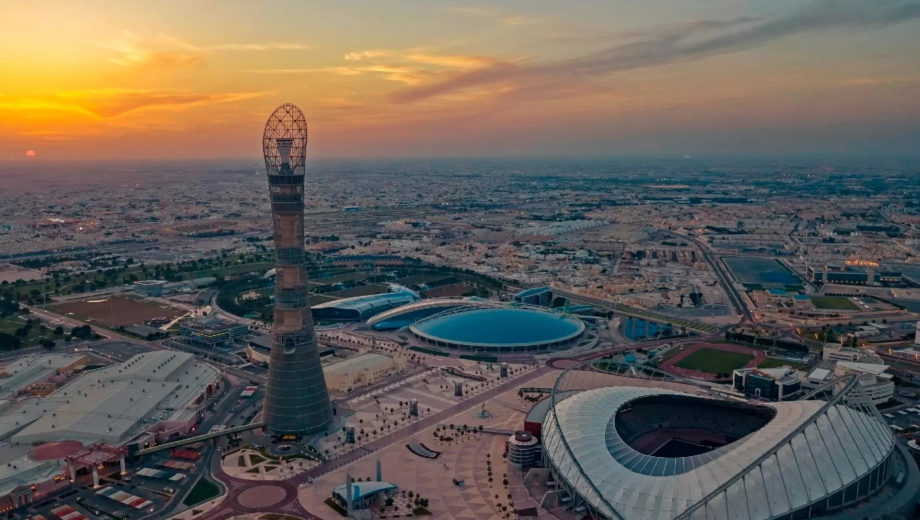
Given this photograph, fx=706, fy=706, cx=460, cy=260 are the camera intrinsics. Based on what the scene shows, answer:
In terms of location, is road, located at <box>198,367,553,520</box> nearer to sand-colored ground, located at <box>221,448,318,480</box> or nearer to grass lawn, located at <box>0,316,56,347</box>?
sand-colored ground, located at <box>221,448,318,480</box>

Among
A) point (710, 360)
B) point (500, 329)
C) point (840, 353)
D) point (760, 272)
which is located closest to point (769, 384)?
point (710, 360)

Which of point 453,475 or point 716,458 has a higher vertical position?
point 716,458

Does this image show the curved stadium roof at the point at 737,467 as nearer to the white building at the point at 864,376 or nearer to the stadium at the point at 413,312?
the white building at the point at 864,376

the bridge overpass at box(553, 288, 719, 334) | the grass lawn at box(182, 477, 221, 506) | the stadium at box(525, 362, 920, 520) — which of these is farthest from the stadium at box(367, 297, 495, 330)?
the grass lawn at box(182, 477, 221, 506)

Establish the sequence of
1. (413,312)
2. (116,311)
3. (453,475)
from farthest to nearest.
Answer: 1. (116,311)
2. (413,312)
3. (453,475)

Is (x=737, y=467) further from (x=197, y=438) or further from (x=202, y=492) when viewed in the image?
(x=197, y=438)

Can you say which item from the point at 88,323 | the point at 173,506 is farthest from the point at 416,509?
the point at 88,323
